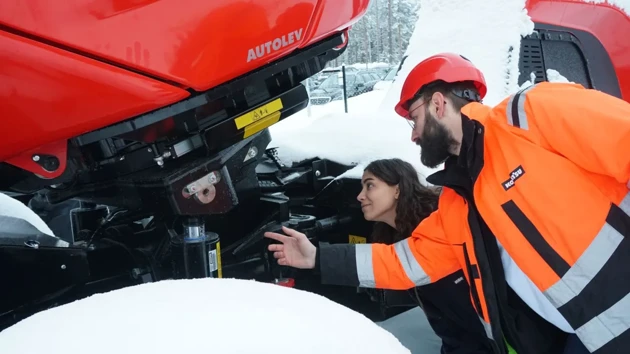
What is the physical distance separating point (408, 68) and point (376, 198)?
151 centimetres

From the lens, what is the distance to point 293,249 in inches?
81.7

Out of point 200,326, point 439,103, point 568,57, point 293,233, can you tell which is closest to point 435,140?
point 439,103

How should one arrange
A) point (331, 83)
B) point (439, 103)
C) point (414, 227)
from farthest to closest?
point (331, 83) < point (414, 227) < point (439, 103)

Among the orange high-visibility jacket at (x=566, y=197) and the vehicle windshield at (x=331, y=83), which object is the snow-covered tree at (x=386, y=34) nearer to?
the vehicle windshield at (x=331, y=83)

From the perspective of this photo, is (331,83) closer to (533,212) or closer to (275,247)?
(275,247)

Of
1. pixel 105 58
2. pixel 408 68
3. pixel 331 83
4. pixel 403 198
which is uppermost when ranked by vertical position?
pixel 105 58

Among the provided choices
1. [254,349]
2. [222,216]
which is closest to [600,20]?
[222,216]

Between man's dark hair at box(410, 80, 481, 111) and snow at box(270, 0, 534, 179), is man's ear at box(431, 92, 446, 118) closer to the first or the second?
man's dark hair at box(410, 80, 481, 111)

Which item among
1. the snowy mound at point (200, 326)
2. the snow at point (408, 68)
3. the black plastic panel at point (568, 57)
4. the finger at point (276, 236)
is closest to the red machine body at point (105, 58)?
the snowy mound at point (200, 326)

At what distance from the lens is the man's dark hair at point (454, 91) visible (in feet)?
6.64

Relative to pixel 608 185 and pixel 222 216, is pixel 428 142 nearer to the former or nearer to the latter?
pixel 608 185

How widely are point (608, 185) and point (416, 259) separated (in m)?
0.72

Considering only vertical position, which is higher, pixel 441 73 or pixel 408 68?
pixel 441 73

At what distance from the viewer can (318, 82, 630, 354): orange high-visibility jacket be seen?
1516 mm
